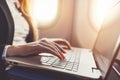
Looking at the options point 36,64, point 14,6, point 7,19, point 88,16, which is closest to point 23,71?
point 36,64

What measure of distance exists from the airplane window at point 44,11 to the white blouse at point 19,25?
20 centimetres

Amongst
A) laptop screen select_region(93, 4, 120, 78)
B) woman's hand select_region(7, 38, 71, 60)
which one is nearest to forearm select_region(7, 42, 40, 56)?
woman's hand select_region(7, 38, 71, 60)

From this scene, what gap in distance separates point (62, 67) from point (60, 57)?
3.9 inches

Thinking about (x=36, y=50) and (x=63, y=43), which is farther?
(x=63, y=43)

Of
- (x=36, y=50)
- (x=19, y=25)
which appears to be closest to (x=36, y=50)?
(x=36, y=50)

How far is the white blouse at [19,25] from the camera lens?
101 cm

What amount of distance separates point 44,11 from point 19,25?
328 mm

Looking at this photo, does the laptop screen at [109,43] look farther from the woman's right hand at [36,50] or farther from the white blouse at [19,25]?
the white blouse at [19,25]

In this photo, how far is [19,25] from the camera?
1.04 m

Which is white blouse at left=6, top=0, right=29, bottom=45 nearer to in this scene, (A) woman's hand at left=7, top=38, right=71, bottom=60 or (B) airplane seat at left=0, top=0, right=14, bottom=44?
(B) airplane seat at left=0, top=0, right=14, bottom=44

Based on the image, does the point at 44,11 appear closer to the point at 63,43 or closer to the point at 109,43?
the point at 63,43

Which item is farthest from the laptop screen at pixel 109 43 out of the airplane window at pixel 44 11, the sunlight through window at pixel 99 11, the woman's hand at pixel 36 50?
the airplane window at pixel 44 11

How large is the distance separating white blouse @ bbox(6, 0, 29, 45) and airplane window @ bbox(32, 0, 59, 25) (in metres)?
0.20

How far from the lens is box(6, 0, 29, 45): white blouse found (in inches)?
39.6
